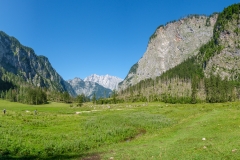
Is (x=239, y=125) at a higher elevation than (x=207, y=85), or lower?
lower

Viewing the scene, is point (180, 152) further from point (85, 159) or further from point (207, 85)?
point (207, 85)

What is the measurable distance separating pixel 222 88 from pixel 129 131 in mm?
164696

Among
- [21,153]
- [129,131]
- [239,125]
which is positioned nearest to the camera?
[21,153]

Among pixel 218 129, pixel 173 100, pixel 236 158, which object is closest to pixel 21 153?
pixel 236 158

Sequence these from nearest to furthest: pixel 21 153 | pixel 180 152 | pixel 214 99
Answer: pixel 180 152 → pixel 21 153 → pixel 214 99

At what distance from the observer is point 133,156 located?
2200cm

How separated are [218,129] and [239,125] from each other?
13.1 ft

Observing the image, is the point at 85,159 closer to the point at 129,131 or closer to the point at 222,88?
the point at 129,131

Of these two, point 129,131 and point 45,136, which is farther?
point 129,131

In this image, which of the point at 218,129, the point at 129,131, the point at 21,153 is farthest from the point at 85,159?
the point at 218,129

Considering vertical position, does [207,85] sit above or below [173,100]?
above

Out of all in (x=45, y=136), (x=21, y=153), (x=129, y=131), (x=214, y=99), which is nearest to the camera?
(x=21, y=153)

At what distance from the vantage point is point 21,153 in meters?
24.7

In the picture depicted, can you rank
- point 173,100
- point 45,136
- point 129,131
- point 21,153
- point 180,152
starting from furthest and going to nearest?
point 173,100 < point 129,131 < point 45,136 < point 21,153 < point 180,152
